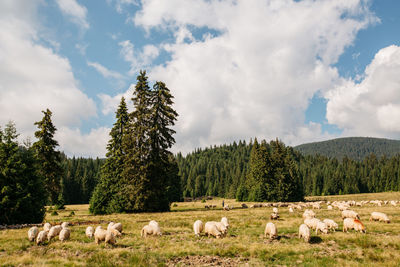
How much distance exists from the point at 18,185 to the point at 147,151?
1371 cm

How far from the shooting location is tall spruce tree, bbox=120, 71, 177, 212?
30.0m

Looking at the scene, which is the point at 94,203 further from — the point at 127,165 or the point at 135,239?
the point at 135,239

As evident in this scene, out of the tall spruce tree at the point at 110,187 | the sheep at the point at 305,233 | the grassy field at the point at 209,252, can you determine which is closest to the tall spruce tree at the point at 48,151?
the tall spruce tree at the point at 110,187

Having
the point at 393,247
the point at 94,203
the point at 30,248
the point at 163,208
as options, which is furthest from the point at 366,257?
the point at 94,203

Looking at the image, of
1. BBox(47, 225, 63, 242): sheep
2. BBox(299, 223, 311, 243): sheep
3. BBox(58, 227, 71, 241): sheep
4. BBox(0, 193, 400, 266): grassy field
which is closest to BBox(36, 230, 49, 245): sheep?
BBox(47, 225, 63, 242): sheep

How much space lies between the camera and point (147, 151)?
30.7 metres

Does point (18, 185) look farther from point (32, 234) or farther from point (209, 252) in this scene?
point (209, 252)

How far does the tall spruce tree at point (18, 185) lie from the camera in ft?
69.9

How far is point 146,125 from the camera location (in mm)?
31844

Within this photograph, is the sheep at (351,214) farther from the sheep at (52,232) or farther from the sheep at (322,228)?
the sheep at (52,232)

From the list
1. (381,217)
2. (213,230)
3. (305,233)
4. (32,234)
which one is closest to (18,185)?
(32,234)

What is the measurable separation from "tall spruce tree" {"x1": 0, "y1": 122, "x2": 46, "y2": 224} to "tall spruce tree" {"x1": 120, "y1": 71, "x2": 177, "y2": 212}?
9.66 m

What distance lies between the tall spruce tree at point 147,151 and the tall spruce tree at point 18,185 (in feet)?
31.7

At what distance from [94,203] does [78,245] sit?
2175 centimetres
